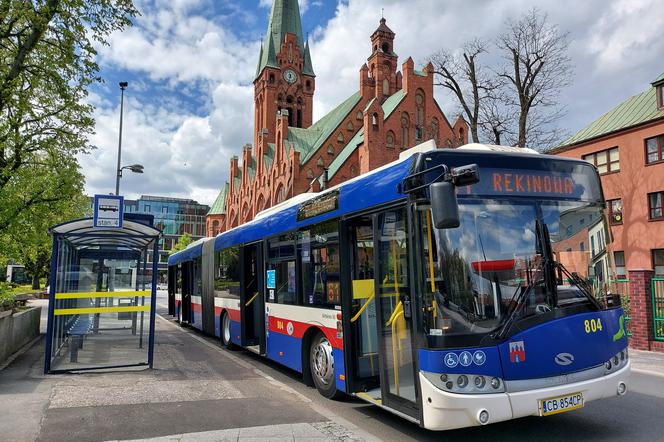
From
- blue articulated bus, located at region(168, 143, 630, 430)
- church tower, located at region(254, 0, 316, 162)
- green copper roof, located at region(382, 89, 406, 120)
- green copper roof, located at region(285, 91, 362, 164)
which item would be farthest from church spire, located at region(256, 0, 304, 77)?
blue articulated bus, located at region(168, 143, 630, 430)

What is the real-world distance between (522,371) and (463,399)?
0.63 meters

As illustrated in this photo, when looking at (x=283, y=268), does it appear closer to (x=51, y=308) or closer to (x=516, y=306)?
(x=51, y=308)

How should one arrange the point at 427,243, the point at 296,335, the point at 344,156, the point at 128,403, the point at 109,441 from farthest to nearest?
the point at 344,156 < the point at 296,335 < the point at 128,403 < the point at 109,441 < the point at 427,243

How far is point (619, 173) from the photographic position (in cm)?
2812

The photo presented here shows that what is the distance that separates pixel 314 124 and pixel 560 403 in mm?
59750

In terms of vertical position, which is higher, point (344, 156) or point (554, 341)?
point (344, 156)

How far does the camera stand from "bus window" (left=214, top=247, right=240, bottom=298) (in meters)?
11.2

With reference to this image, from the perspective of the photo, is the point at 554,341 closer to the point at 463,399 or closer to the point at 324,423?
the point at 463,399

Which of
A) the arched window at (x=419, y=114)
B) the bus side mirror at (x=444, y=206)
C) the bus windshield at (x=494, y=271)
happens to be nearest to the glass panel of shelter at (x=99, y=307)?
the bus windshield at (x=494, y=271)

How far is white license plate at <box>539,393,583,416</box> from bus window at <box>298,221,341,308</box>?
2759 millimetres

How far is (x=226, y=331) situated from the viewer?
484 inches

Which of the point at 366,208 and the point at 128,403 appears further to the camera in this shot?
the point at 128,403

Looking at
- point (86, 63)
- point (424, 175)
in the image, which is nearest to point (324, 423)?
point (424, 175)

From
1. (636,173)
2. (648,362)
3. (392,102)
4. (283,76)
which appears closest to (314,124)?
(283,76)
